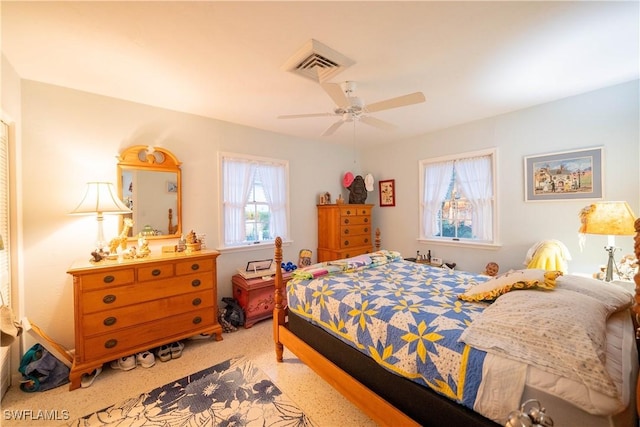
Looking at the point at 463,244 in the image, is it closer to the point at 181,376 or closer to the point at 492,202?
the point at 492,202

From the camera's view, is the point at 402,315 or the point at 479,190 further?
the point at 479,190

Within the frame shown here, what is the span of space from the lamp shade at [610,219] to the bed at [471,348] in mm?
894

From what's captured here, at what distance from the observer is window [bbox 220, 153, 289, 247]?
3.47 m

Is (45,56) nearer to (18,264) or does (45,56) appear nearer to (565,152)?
(18,264)

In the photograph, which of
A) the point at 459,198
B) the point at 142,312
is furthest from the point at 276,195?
the point at 459,198

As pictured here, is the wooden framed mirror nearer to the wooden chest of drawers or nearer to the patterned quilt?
the wooden chest of drawers

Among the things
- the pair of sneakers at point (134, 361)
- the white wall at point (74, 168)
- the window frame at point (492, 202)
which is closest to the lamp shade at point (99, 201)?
the white wall at point (74, 168)

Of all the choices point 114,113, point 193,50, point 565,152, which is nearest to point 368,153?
point 565,152

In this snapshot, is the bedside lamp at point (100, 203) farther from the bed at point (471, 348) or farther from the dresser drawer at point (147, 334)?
the bed at point (471, 348)

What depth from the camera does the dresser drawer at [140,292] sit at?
7.00 ft

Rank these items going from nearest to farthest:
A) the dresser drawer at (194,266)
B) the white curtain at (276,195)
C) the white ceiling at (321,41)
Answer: the white ceiling at (321,41), the dresser drawer at (194,266), the white curtain at (276,195)

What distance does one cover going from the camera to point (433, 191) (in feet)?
13.1

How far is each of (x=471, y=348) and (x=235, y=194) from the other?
3169mm

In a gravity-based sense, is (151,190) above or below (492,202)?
above
